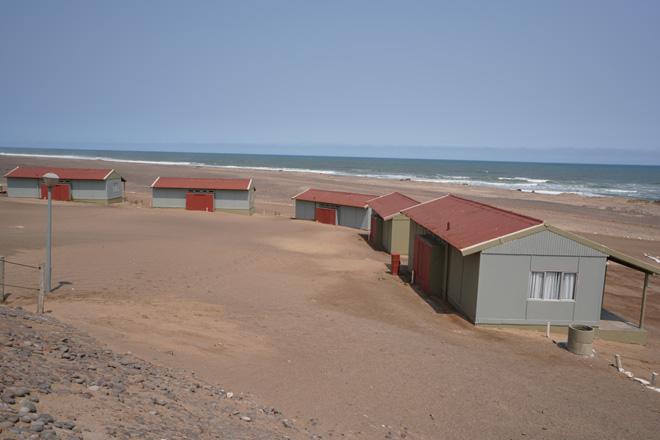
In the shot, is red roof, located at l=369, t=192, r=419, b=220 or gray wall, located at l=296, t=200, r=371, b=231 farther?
gray wall, located at l=296, t=200, r=371, b=231

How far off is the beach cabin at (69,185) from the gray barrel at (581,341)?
42.5 meters

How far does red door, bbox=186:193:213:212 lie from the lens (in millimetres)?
45188

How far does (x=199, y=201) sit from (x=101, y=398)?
39231 millimetres

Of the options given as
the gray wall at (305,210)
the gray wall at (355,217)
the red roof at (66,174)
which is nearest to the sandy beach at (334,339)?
the gray wall at (355,217)

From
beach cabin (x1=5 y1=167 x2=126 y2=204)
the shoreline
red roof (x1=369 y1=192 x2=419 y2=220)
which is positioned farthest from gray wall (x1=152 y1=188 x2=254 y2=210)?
red roof (x1=369 y1=192 x2=419 y2=220)

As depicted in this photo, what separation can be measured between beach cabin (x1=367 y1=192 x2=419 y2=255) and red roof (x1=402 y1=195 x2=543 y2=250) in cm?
359

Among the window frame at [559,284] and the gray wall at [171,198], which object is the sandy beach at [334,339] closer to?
the window frame at [559,284]

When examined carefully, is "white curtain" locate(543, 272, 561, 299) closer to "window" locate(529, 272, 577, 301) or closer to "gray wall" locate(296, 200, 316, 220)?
"window" locate(529, 272, 577, 301)

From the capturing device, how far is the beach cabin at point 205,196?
148ft

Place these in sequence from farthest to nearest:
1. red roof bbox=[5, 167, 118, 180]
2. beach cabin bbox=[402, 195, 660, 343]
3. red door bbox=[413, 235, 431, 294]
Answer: red roof bbox=[5, 167, 118, 180]
red door bbox=[413, 235, 431, 294]
beach cabin bbox=[402, 195, 660, 343]

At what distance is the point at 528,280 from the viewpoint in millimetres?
16188

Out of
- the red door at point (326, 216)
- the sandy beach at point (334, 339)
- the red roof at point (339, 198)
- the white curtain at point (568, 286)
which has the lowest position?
the sandy beach at point (334, 339)

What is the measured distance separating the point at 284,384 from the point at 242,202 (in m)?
36.1

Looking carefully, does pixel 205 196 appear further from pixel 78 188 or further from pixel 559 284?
pixel 559 284
